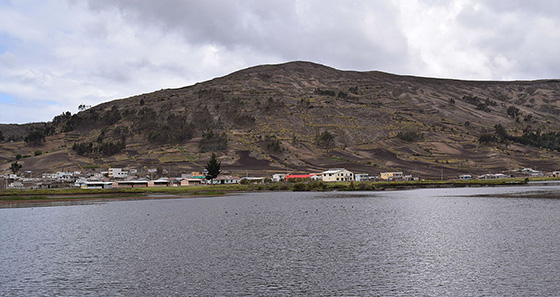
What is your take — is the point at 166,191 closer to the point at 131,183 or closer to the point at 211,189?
the point at 211,189

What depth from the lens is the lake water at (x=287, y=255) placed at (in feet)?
114

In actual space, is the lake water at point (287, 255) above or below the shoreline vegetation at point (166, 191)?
below

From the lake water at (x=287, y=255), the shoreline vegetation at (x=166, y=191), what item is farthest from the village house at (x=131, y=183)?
the lake water at (x=287, y=255)

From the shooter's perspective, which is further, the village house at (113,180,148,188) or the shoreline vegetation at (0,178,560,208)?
the village house at (113,180,148,188)

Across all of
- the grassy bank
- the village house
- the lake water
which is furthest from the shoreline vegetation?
the lake water

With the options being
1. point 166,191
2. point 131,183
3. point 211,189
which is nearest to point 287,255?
point 166,191

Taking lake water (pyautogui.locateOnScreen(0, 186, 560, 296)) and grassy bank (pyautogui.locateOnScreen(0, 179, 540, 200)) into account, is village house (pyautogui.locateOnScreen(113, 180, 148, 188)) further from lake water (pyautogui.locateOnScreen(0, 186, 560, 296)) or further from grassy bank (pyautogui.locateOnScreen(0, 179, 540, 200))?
lake water (pyautogui.locateOnScreen(0, 186, 560, 296))

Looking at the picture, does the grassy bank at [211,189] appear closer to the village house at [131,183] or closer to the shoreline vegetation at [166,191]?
the shoreline vegetation at [166,191]

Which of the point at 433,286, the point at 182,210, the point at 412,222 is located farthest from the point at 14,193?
the point at 433,286

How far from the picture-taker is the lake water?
34.9m

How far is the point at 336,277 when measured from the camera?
37719 mm

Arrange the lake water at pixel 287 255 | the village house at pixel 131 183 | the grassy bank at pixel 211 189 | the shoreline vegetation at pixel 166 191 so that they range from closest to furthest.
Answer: the lake water at pixel 287 255 < the shoreline vegetation at pixel 166 191 < the grassy bank at pixel 211 189 < the village house at pixel 131 183

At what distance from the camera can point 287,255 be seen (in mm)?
47125

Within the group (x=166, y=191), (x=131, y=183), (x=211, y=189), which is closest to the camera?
(x=166, y=191)
